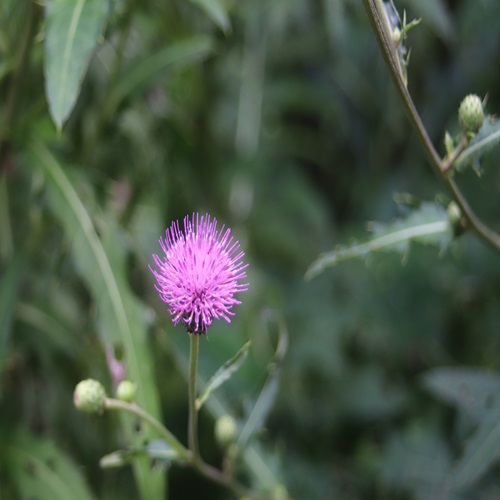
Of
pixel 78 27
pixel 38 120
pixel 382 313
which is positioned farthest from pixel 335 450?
pixel 78 27

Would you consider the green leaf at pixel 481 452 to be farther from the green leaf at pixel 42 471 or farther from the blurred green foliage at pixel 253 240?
the green leaf at pixel 42 471

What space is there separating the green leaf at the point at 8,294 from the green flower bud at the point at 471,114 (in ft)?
2.17

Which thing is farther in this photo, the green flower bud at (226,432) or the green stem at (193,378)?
the green flower bud at (226,432)

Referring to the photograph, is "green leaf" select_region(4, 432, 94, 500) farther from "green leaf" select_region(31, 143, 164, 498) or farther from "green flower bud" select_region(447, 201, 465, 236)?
"green flower bud" select_region(447, 201, 465, 236)

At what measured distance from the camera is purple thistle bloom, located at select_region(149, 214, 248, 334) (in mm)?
663

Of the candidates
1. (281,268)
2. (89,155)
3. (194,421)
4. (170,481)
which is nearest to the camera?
(194,421)

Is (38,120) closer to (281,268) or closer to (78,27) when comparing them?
(78,27)

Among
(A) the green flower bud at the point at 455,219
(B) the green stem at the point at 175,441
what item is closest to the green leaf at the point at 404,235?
(A) the green flower bud at the point at 455,219

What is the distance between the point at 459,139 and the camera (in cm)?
82

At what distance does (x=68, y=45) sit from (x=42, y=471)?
0.60 m

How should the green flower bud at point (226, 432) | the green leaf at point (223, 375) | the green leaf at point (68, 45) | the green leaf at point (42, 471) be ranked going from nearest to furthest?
the green leaf at point (223, 375)
the green leaf at point (68, 45)
the green flower bud at point (226, 432)
the green leaf at point (42, 471)

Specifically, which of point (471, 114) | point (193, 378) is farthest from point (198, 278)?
point (471, 114)

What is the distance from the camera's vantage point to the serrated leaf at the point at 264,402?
3.26ft

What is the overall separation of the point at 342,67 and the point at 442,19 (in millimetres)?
879
